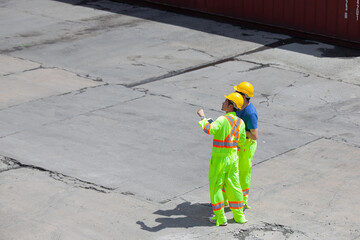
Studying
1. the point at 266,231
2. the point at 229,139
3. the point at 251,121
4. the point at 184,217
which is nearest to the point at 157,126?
the point at 184,217

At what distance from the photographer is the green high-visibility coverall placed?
9.24 m

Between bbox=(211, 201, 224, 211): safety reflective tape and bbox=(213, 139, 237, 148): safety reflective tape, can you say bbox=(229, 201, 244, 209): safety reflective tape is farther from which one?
bbox=(213, 139, 237, 148): safety reflective tape

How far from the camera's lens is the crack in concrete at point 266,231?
30.4 ft

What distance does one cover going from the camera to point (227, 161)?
30.6 ft

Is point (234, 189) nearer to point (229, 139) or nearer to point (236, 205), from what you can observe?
point (236, 205)

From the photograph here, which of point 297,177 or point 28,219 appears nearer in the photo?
point 28,219

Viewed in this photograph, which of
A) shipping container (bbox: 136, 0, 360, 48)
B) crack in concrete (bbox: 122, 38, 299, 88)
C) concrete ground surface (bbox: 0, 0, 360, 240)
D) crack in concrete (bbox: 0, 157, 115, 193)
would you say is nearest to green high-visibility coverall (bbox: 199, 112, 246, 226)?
concrete ground surface (bbox: 0, 0, 360, 240)

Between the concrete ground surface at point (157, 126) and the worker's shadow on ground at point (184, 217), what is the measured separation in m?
0.03

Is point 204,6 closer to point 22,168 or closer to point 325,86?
point 325,86

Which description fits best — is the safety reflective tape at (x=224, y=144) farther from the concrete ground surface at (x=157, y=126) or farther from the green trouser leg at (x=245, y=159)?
the concrete ground surface at (x=157, y=126)

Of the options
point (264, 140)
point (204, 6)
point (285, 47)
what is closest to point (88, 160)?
point (264, 140)

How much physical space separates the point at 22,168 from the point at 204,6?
10.7 m

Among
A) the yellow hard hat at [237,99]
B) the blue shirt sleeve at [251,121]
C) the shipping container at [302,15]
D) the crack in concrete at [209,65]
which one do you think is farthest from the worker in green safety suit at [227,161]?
the shipping container at [302,15]

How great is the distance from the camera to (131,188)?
35.1ft
